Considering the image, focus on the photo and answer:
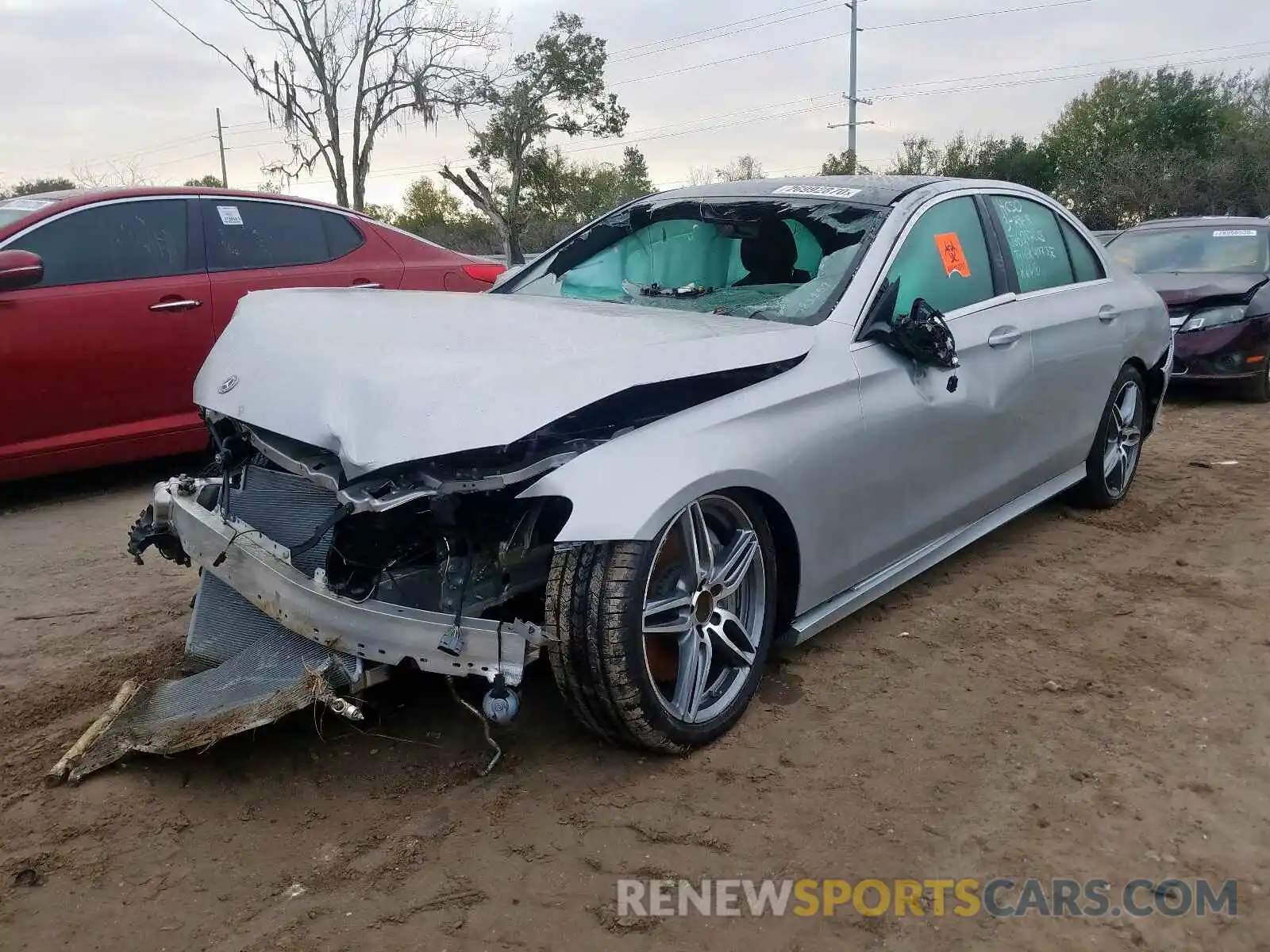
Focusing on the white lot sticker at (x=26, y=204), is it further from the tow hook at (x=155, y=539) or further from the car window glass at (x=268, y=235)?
the tow hook at (x=155, y=539)

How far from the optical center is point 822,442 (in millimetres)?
3004

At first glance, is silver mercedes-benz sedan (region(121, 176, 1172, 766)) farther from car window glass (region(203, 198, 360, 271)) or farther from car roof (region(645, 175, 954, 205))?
car window glass (region(203, 198, 360, 271))

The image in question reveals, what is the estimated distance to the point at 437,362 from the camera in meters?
2.62

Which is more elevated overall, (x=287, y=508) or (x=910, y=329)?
(x=910, y=329)

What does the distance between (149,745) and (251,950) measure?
0.82 m

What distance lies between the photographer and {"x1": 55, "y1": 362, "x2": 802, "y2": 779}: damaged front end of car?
2.46 meters

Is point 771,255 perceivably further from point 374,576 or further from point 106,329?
point 106,329

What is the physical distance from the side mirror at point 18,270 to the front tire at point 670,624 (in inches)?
145

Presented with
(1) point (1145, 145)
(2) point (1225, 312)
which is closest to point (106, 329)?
(2) point (1225, 312)

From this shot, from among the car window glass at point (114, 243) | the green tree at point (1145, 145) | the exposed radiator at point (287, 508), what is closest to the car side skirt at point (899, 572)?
the exposed radiator at point (287, 508)

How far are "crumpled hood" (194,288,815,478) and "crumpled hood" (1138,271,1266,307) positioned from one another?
20.8ft

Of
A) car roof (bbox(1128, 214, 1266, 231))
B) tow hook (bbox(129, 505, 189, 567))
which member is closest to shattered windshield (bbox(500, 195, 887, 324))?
tow hook (bbox(129, 505, 189, 567))

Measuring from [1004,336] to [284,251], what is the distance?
408 cm

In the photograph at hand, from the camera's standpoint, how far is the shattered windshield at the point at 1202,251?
857 cm
